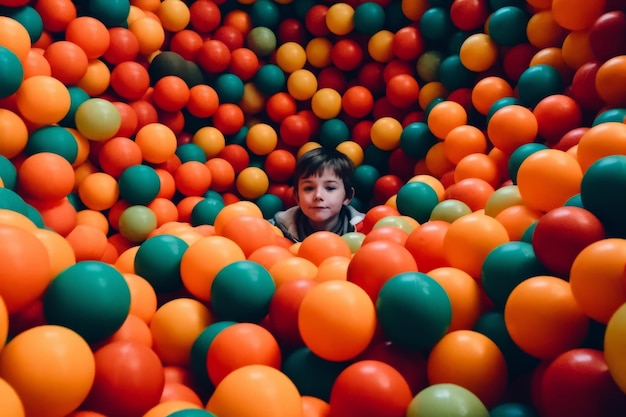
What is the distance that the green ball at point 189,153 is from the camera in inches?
91.9

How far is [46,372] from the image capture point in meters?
0.78

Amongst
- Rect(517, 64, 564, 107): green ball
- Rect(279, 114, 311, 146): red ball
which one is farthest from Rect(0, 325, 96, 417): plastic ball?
Rect(279, 114, 311, 146): red ball

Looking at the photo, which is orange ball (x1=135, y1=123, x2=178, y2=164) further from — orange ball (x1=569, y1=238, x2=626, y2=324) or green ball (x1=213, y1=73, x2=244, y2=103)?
orange ball (x1=569, y1=238, x2=626, y2=324)

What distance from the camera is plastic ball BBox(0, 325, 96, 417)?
774mm

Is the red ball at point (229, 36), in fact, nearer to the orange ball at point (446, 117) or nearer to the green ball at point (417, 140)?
the green ball at point (417, 140)

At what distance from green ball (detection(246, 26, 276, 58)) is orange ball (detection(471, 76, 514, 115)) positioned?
1.00 meters

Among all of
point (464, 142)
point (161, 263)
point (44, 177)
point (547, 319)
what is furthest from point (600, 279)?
point (44, 177)

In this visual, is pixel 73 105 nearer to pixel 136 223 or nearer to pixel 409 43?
pixel 136 223

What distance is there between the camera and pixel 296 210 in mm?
2465

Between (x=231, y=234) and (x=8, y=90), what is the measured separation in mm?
695

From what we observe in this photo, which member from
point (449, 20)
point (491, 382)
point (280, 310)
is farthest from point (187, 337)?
point (449, 20)

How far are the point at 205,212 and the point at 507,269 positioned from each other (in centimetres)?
130

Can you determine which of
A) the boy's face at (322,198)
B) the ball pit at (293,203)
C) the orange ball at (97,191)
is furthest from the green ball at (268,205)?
the orange ball at (97,191)

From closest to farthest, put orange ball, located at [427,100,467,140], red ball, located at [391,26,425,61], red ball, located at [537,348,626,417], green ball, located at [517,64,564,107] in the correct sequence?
red ball, located at [537,348,626,417] < green ball, located at [517,64,564,107] < orange ball, located at [427,100,467,140] < red ball, located at [391,26,425,61]
